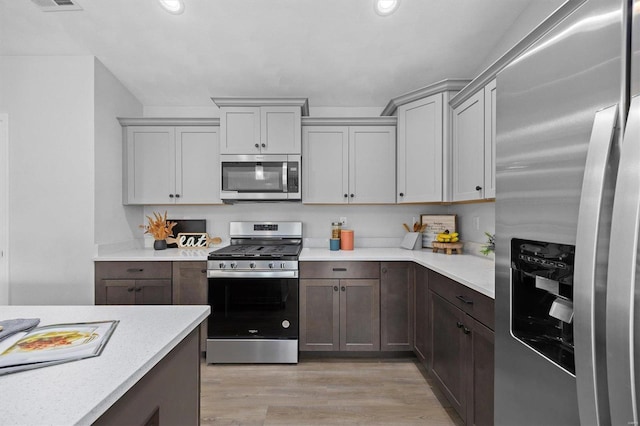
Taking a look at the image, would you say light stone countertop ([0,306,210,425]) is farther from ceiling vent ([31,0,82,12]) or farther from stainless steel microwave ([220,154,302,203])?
ceiling vent ([31,0,82,12])

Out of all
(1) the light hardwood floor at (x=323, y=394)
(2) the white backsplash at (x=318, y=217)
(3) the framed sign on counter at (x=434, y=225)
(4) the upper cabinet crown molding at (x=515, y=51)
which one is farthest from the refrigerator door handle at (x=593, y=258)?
(2) the white backsplash at (x=318, y=217)

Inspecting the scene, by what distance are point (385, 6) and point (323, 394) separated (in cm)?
265

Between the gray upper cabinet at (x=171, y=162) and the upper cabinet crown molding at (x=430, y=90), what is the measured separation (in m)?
1.72

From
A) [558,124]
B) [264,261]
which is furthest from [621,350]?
[264,261]

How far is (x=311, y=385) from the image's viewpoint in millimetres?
2314

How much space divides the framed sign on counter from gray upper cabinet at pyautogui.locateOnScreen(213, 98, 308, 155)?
145 centimetres

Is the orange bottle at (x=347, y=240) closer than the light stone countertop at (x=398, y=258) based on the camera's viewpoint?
No

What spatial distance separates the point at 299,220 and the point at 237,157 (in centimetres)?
91

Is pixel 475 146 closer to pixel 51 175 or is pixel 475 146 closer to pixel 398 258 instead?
pixel 398 258

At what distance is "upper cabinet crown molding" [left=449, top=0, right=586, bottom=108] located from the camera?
1104 mm

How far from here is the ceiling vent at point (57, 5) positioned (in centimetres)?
214

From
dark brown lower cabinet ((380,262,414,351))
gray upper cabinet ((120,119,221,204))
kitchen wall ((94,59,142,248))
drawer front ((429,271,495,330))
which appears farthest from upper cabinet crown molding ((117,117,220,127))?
drawer front ((429,271,495,330))

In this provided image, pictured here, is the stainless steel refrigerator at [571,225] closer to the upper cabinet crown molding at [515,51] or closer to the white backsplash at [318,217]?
the upper cabinet crown molding at [515,51]

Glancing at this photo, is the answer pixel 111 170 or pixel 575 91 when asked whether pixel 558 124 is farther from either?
pixel 111 170
